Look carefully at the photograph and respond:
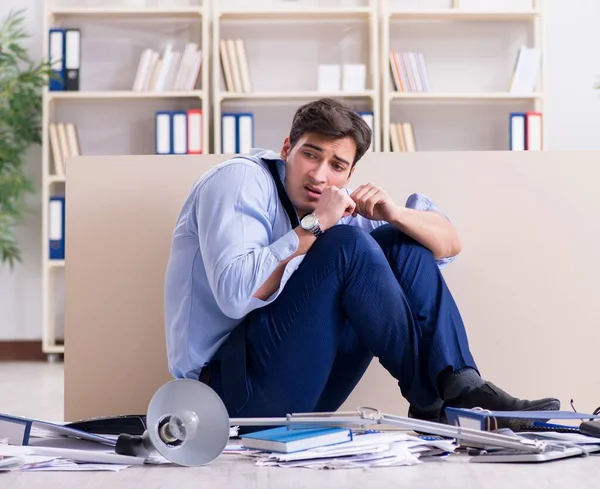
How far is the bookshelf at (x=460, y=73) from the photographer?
4.91m

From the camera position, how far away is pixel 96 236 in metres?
2.22

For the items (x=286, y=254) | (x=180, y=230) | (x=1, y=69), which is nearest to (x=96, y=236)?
(x=180, y=230)

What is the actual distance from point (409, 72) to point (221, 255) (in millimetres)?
3286

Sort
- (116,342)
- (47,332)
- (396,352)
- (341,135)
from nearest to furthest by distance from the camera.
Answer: (396,352) < (341,135) < (116,342) < (47,332)

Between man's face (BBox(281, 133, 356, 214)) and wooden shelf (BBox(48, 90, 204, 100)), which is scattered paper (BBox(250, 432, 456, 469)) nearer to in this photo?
man's face (BBox(281, 133, 356, 214))

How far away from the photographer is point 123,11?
4.76 m

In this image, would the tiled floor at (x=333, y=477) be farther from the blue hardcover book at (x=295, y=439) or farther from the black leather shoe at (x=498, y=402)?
the black leather shoe at (x=498, y=402)

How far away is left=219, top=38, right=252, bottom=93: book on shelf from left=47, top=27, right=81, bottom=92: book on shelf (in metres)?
0.76

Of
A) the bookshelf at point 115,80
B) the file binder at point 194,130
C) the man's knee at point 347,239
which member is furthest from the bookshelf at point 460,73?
the man's knee at point 347,239

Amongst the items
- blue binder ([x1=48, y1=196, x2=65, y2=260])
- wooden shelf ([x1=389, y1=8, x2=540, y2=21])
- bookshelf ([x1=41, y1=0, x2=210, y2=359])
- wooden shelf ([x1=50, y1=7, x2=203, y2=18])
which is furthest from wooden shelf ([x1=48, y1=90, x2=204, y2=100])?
wooden shelf ([x1=389, y1=8, x2=540, y2=21])

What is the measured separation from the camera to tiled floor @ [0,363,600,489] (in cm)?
121

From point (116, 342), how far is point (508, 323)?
975 mm

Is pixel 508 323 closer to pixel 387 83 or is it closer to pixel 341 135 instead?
pixel 341 135

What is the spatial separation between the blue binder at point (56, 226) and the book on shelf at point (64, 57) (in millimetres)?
605
